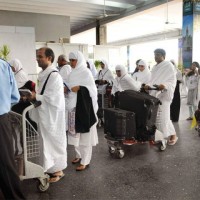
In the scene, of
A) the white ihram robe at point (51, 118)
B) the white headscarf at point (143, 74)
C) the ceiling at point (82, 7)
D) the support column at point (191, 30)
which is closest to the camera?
the white ihram robe at point (51, 118)

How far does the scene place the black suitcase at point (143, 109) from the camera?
345cm

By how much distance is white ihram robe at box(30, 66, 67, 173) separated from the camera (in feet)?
8.51

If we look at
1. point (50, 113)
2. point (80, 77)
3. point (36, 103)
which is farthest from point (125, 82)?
point (36, 103)

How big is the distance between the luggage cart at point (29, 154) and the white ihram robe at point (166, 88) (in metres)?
1.87

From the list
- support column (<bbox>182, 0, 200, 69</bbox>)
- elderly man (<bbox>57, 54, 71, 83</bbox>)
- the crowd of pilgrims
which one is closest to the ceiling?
support column (<bbox>182, 0, 200, 69</bbox>)

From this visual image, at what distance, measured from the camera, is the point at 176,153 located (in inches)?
150

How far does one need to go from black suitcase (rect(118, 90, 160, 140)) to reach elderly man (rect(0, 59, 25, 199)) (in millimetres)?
1794

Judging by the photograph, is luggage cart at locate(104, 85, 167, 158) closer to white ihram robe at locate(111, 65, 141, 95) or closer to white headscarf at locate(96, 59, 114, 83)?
white ihram robe at locate(111, 65, 141, 95)

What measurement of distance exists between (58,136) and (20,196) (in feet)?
2.21

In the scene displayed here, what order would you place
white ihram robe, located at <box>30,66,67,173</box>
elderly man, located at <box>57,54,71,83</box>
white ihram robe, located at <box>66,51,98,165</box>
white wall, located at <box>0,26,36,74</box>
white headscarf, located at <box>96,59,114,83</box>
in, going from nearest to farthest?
white ihram robe, located at <box>30,66,67,173</box>
white ihram robe, located at <box>66,51,98,165</box>
elderly man, located at <box>57,54,71,83</box>
white headscarf, located at <box>96,59,114,83</box>
white wall, located at <box>0,26,36,74</box>

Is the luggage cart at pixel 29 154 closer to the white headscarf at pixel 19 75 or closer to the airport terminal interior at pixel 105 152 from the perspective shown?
the airport terminal interior at pixel 105 152

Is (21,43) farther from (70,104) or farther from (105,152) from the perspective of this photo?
(70,104)

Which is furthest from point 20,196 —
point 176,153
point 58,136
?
point 176,153

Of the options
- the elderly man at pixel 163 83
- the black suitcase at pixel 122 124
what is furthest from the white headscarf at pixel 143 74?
the black suitcase at pixel 122 124
